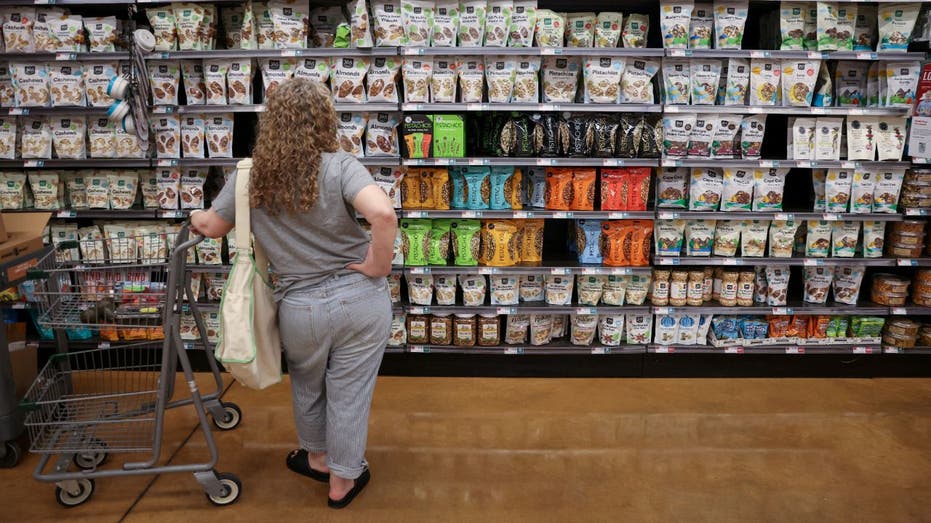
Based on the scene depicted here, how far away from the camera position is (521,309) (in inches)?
166

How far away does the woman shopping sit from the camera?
2385 mm

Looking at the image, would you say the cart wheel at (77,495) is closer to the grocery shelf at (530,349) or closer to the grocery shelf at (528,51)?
the grocery shelf at (530,349)

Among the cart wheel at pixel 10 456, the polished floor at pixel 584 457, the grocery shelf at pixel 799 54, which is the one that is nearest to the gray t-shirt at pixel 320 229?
the polished floor at pixel 584 457

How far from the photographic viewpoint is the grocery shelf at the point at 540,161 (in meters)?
3.98

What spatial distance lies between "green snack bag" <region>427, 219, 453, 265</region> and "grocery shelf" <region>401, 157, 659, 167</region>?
16.6 inches

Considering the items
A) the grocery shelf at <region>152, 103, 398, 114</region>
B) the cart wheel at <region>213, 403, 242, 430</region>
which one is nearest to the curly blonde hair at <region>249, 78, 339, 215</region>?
the grocery shelf at <region>152, 103, 398, 114</region>

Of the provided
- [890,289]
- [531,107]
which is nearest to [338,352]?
[531,107]

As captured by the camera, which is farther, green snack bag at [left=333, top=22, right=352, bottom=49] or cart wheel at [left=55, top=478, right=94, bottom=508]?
green snack bag at [left=333, top=22, right=352, bottom=49]

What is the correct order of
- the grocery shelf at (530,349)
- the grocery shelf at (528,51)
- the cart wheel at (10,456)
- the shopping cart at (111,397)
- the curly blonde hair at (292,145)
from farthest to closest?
the grocery shelf at (530,349) → the grocery shelf at (528,51) → the cart wheel at (10,456) → the shopping cart at (111,397) → the curly blonde hair at (292,145)

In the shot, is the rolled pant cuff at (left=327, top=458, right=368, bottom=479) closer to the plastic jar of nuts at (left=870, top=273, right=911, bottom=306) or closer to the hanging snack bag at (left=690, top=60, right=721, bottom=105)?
the hanging snack bag at (left=690, top=60, right=721, bottom=105)

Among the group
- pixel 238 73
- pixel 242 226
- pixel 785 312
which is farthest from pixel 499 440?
pixel 238 73

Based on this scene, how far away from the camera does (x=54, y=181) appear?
4.26 meters

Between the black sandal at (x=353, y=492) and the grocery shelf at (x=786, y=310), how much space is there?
2.13 m

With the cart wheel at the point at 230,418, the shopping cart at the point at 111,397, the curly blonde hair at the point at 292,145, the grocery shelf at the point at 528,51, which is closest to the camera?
the curly blonde hair at the point at 292,145
